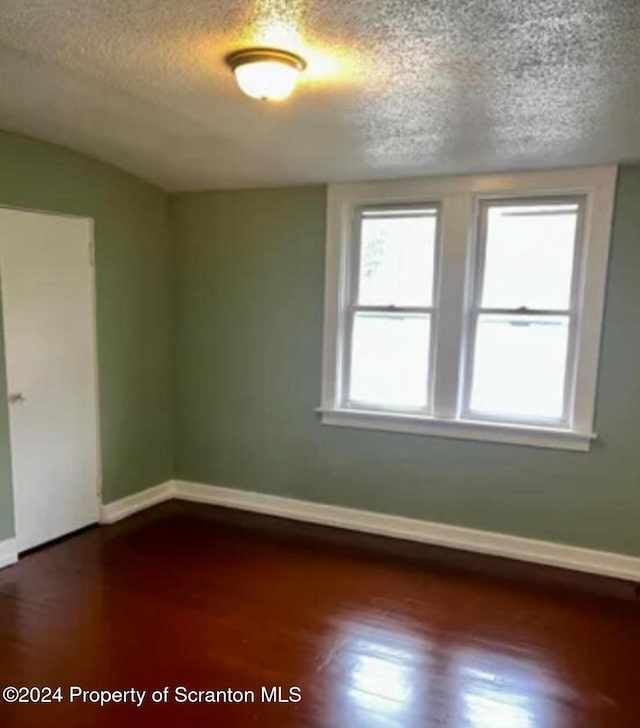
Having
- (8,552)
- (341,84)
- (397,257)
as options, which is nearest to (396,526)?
(397,257)

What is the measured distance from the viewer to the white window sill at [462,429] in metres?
3.46

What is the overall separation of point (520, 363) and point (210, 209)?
7.78 feet

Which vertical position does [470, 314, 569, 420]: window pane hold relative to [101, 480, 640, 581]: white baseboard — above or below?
above

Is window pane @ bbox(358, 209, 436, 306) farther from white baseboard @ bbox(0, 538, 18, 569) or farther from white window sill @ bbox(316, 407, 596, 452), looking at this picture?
white baseboard @ bbox(0, 538, 18, 569)

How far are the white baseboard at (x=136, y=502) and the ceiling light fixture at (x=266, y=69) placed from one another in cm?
300

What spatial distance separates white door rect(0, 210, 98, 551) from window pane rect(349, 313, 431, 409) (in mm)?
1757

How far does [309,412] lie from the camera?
163 inches

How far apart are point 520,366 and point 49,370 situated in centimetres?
284

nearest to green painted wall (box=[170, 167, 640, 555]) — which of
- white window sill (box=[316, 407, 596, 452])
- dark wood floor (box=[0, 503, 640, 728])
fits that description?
white window sill (box=[316, 407, 596, 452])

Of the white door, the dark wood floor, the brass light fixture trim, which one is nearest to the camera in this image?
the brass light fixture trim

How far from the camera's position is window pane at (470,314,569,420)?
3520mm

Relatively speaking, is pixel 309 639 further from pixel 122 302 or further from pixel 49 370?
pixel 122 302

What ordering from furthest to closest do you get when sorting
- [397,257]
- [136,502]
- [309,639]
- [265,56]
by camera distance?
[136,502] → [397,257] → [309,639] → [265,56]

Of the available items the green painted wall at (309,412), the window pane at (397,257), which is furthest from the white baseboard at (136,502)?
the window pane at (397,257)
